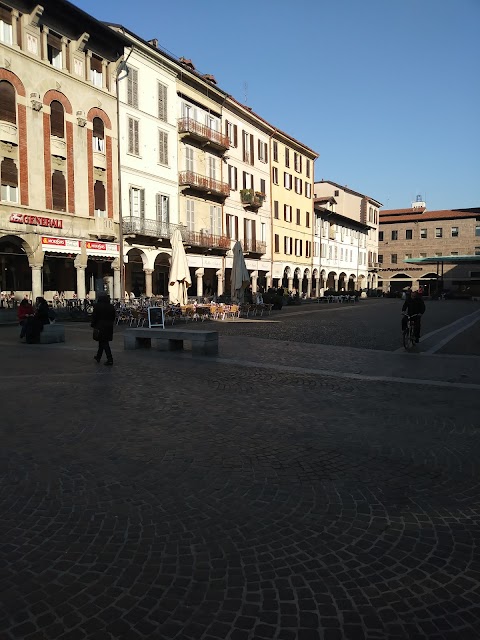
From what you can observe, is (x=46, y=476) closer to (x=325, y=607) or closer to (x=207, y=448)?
(x=207, y=448)

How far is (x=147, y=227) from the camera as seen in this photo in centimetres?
3014

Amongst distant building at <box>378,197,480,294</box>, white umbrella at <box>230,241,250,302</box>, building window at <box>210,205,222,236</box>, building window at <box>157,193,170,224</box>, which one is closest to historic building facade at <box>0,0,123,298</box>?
building window at <box>157,193,170,224</box>

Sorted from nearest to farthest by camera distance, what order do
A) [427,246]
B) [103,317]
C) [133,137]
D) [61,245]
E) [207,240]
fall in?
[103,317] → [61,245] → [133,137] → [207,240] → [427,246]

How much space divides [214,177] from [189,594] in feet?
120

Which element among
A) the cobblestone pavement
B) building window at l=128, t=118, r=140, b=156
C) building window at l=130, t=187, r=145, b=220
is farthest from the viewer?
building window at l=130, t=187, r=145, b=220

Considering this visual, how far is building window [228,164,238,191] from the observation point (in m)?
39.1

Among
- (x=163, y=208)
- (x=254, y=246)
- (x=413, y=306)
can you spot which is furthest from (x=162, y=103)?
(x=413, y=306)

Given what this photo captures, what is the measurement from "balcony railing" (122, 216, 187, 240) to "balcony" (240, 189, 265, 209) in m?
9.49

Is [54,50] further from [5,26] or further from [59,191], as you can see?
[59,191]

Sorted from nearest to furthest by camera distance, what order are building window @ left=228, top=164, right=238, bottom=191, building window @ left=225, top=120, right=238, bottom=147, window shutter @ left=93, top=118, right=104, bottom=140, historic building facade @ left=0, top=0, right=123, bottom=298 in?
historic building facade @ left=0, top=0, right=123, bottom=298 → window shutter @ left=93, top=118, right=104, bottom=140 → building window @ left=225, top=120, right=238, bottom=147 → building window @ left=228, top=164, right=238, bottom=191

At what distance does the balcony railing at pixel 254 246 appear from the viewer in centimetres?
4134

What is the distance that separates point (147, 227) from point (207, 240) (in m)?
6.46

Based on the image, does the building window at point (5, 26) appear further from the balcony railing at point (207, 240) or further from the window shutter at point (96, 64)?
the balcony railing at point (207, 240)

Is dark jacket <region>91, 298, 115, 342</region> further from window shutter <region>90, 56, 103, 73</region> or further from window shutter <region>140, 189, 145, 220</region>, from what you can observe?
window shutter <region>90, 56, 103, 73</region>
